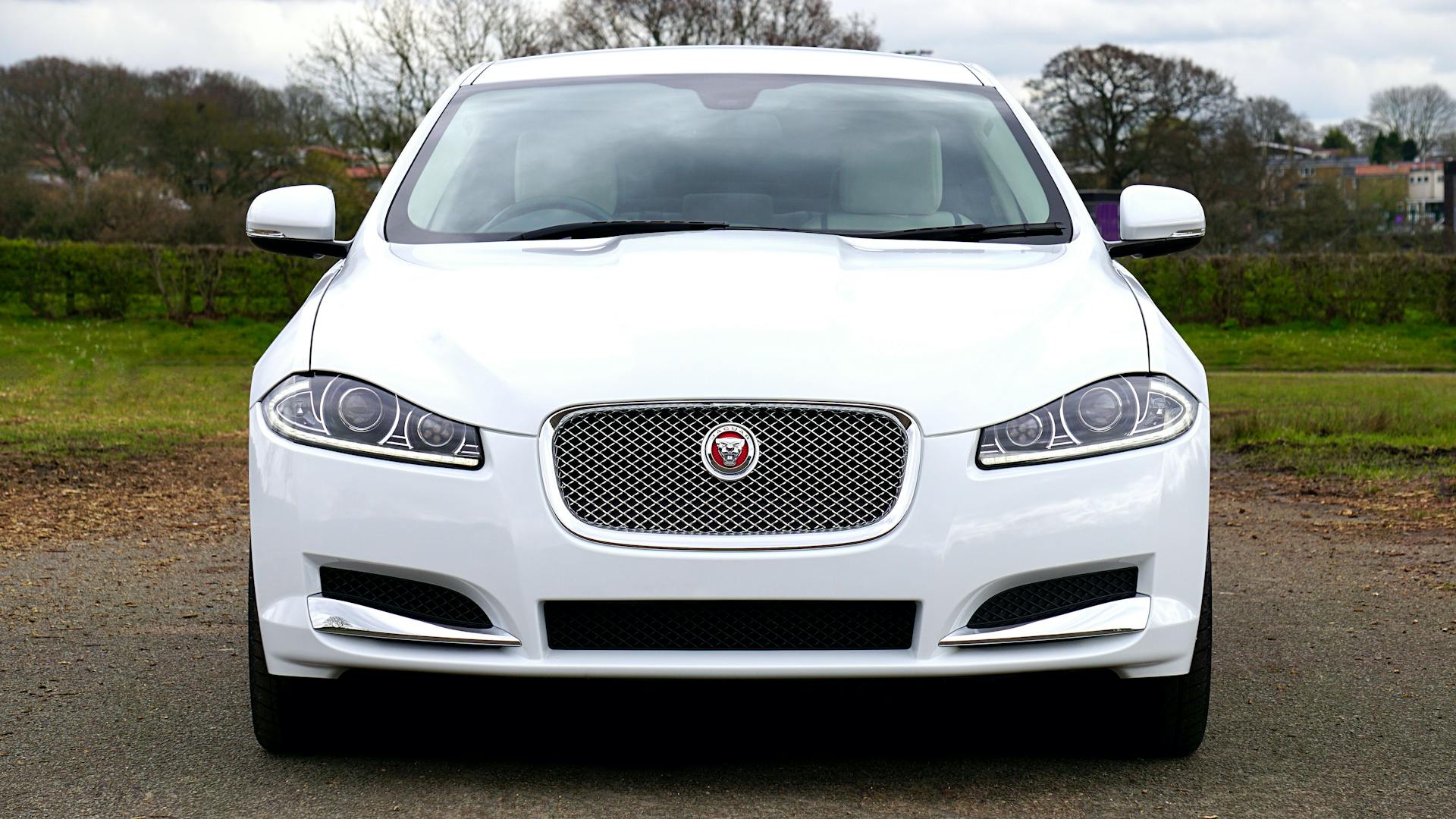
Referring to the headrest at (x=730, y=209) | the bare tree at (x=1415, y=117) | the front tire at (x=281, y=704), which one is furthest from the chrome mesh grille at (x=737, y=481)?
the bare tree at (x=1415, y=117)

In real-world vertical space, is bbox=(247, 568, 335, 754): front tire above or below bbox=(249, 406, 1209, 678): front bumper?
below

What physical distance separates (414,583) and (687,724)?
997 millimetres

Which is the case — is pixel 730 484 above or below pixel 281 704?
above

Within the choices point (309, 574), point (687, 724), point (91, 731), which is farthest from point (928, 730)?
point (91, 731)

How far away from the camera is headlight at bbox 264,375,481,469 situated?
3.25 m

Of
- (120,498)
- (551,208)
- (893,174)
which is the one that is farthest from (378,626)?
(120,498)

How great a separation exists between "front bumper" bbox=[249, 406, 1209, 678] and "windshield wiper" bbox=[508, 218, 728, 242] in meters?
1.05

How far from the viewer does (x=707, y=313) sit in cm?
342

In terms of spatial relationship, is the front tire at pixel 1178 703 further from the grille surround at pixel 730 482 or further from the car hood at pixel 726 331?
the grille surround at pixel 730 482

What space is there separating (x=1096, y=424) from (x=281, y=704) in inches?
73.3

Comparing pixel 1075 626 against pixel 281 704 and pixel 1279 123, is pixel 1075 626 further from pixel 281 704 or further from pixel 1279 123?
pixel 1279 123

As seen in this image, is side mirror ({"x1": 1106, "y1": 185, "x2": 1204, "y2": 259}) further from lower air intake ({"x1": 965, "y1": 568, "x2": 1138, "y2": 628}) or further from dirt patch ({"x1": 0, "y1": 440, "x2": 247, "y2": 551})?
dirt patch ({"x1": 0, "y1": 440, "x2": 247, "y2": 551})

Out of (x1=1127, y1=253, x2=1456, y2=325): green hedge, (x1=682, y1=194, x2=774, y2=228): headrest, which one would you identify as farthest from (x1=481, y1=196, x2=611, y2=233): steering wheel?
(x1=1127, y1=253, x2=1456, y2=325): green hedge

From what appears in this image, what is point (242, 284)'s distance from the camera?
2903 centimetres
